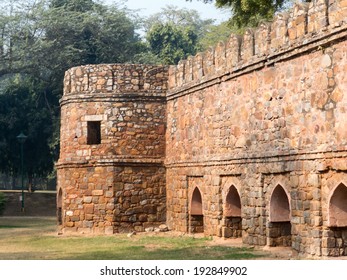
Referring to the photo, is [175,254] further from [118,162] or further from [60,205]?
[60,205]

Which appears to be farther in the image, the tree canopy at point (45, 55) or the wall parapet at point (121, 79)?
the tree canopy at point (45, 55)

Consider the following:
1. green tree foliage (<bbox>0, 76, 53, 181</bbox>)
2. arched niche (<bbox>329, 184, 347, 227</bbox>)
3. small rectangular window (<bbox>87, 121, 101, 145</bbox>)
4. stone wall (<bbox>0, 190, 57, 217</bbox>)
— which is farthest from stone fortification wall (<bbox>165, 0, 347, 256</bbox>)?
green tree foliage (<bbox>0, 76, 53, 181</bbox>)

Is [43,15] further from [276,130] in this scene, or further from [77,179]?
[276,130]

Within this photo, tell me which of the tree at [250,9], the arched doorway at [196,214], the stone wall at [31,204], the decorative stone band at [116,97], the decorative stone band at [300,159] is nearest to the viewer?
the decorative stone band at [300,159]

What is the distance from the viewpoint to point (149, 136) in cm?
1766

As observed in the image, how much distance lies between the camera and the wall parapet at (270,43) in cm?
1119

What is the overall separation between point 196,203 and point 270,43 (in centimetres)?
453

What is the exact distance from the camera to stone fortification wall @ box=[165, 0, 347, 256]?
11.2 meters

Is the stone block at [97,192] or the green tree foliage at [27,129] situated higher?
the green tree foliage at [27,129]

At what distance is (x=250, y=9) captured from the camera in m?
20.1

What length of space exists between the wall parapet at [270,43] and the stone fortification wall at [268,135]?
0.02 meters

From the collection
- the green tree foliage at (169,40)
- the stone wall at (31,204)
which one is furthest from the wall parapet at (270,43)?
the green tree foliage at (169,40)

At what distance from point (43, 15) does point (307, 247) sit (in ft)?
81.3

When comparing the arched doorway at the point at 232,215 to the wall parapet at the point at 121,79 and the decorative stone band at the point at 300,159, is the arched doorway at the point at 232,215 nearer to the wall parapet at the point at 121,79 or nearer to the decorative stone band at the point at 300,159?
the decorative stone band at the point at 300,159
